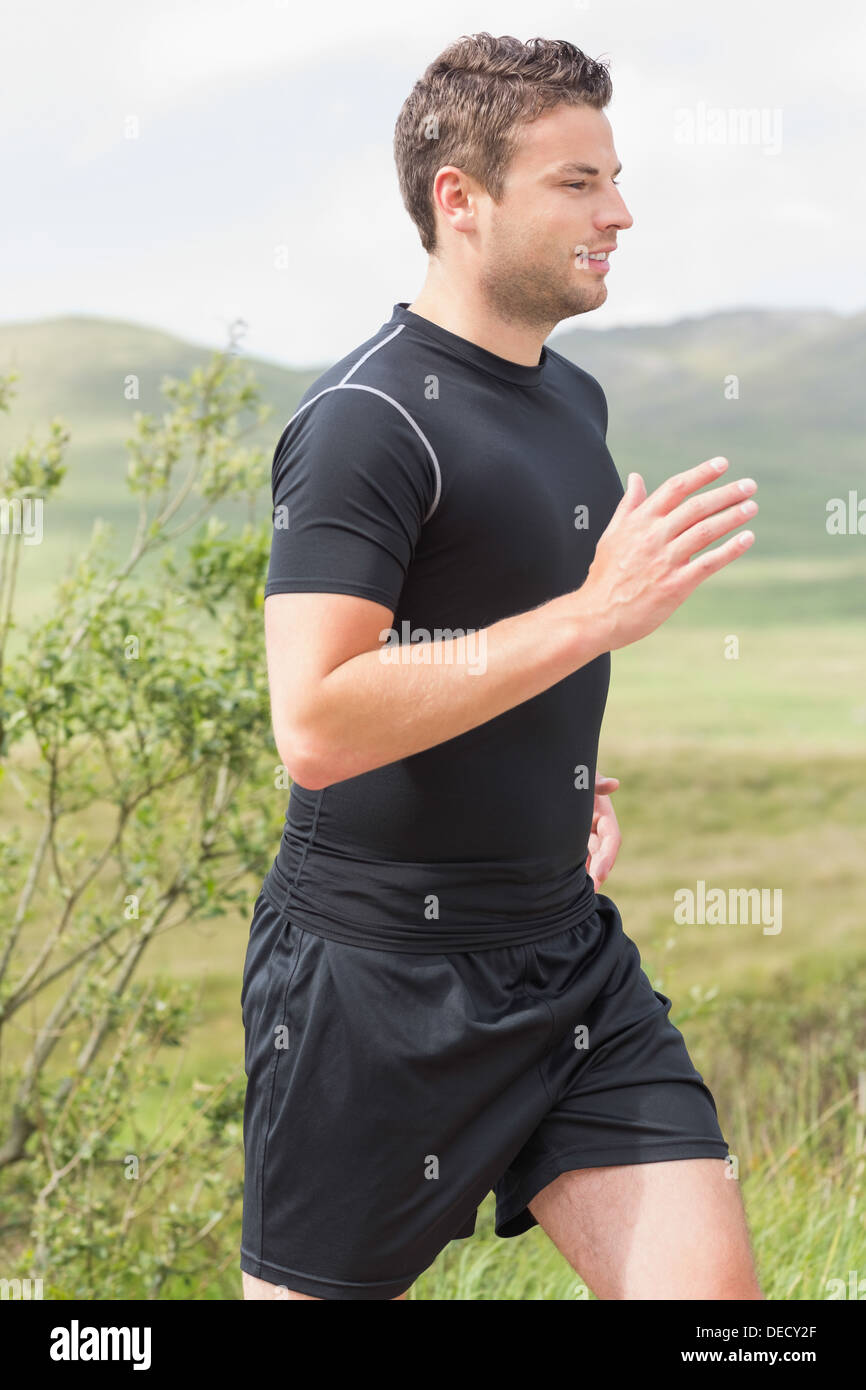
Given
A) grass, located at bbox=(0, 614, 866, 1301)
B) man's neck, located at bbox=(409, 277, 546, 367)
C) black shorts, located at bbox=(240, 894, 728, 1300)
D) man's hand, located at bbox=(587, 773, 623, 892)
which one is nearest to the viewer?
black shorts, located at bbox=(240, 894, 728, 1300)

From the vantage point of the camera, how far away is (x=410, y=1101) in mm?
1737

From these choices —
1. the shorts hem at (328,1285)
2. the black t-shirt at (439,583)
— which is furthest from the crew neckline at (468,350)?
the shorts hem at (328,1285)

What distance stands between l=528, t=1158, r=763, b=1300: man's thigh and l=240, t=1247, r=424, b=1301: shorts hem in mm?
239

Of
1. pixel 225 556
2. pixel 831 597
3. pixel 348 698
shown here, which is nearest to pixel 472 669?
pixel 348 698

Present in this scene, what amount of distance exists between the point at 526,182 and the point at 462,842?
34.7 inches

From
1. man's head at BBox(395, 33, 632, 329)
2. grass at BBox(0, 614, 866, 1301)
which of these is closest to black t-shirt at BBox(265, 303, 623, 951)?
man's head at BBox(395, 33, 632, 329)

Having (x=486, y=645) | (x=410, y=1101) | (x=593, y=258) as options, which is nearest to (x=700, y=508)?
(x=486, y=645)

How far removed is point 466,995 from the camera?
175 centimetres

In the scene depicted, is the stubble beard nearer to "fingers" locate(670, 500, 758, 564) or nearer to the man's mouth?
the man's mouth

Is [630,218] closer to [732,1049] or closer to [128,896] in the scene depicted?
[128,896]

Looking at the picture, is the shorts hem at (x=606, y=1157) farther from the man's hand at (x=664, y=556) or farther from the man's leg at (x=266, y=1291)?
the man's hand at (x=664, y=556)

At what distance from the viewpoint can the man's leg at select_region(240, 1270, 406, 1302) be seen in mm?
1769

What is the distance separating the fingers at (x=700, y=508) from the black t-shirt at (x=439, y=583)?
25cm
